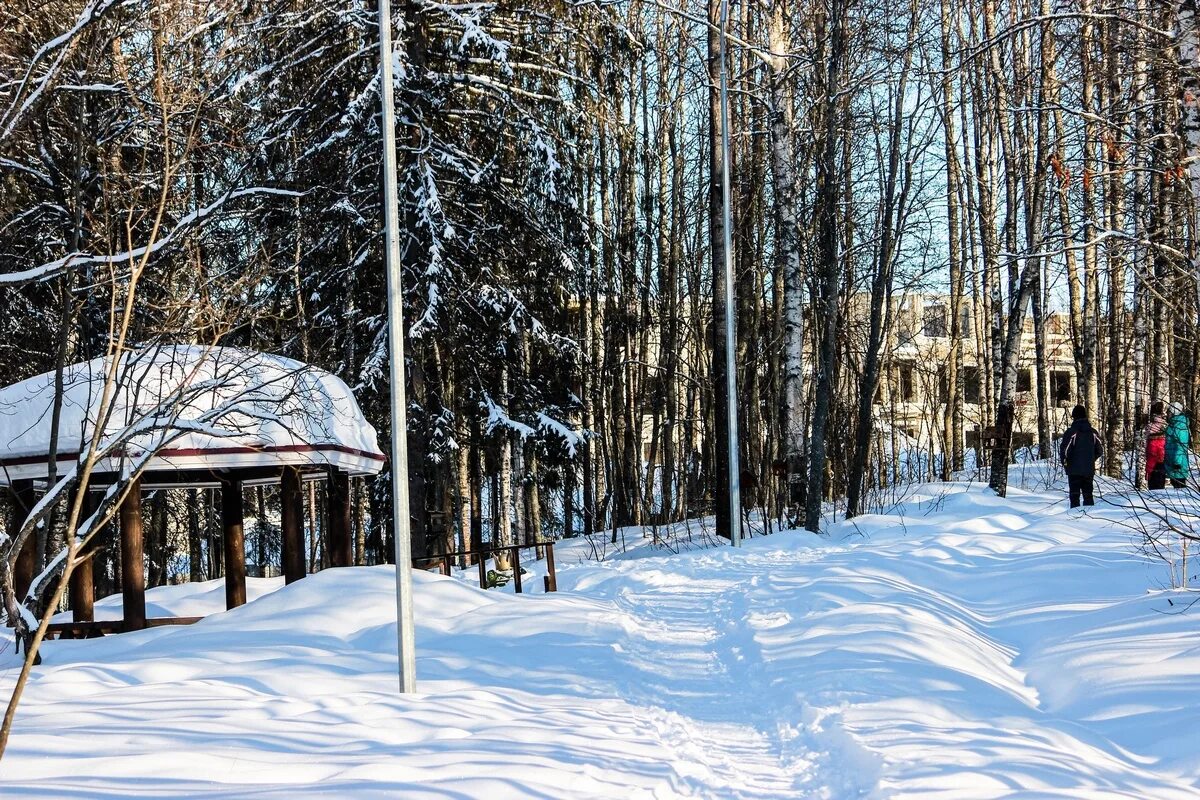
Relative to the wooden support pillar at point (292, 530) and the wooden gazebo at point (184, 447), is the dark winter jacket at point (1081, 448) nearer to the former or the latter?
the wooden gazebo at point (184, 447)

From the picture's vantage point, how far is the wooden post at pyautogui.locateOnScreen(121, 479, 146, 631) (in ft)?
44.8

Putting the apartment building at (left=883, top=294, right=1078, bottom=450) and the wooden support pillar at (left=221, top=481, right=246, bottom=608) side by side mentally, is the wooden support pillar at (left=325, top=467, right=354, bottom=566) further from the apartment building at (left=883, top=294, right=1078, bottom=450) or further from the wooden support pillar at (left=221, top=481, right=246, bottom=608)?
the apartment building at (left=883, top=294, right=1078, bottom=450)

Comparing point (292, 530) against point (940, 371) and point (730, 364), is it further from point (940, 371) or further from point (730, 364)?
point (940, 371)

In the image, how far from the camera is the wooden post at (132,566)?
44.8ft

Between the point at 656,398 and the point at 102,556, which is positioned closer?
the point at 102,556

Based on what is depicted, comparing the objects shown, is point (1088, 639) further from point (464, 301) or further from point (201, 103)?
point (464, 301)

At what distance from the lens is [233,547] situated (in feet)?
51.3

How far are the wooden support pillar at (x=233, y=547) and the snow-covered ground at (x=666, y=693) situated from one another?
8.86ft

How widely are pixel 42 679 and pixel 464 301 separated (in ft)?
37.7

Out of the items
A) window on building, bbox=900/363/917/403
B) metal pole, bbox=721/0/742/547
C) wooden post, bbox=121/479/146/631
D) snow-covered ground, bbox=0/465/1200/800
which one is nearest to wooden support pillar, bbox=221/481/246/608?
wooden post, bbox=121/479/146/631

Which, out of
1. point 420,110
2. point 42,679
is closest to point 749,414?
point 420,110

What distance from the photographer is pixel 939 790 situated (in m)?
5.34

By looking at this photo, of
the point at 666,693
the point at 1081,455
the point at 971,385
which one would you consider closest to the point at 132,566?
the point at 666,693

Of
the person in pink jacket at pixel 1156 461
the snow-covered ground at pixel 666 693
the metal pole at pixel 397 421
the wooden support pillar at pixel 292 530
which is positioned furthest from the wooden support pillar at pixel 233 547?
the person in pink jacket at pixel 1156 461
